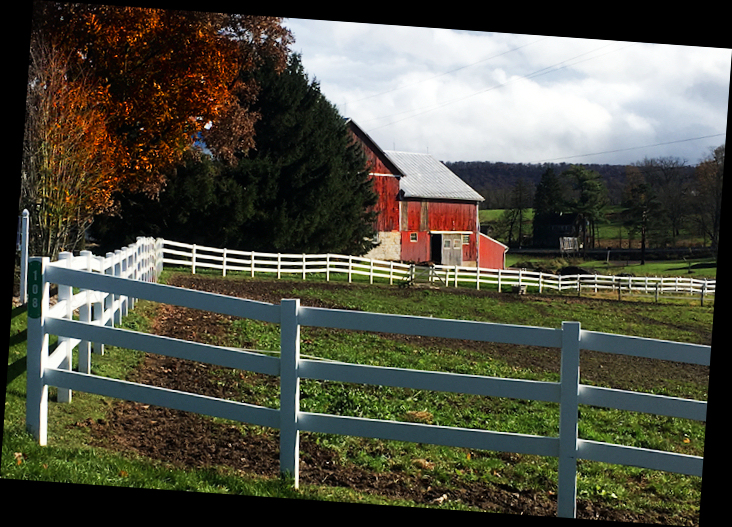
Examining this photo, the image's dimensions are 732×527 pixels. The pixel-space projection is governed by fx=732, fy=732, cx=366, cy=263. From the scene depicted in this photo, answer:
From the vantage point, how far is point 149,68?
21328 mm

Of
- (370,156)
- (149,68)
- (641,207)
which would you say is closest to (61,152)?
(149,68)

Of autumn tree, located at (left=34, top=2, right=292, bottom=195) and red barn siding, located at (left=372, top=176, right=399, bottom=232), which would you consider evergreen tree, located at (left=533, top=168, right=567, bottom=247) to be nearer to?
red barn siding, located at (left=372, top=176, right=399, bottom=232)

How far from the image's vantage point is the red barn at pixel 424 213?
133 ft

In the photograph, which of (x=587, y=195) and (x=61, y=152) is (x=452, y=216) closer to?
(x=61, y=152)

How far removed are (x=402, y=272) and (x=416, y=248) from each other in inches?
399

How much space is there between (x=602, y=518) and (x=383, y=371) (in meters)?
2.39

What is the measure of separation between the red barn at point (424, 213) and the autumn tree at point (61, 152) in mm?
19739

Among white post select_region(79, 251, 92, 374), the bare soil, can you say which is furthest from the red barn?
the bare soil

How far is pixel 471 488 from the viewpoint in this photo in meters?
6.10

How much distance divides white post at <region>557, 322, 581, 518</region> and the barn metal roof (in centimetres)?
3685

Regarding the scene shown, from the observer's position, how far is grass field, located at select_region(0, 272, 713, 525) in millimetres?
5023

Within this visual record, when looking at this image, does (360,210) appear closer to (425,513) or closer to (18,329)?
(18,329)

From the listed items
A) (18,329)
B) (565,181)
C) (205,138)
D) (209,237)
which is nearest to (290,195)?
(209,237)

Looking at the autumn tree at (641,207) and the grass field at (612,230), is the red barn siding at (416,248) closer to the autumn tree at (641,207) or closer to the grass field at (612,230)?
the grass field at (612,230)
